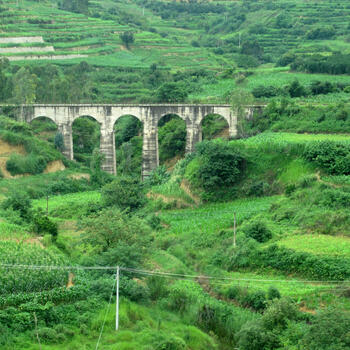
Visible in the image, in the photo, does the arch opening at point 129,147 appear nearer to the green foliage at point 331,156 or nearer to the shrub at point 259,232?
the green foliage at point 331,156

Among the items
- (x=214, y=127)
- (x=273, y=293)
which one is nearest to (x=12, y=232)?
(x=273, y=293)

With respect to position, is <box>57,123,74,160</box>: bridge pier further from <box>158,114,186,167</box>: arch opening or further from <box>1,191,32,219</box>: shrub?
<box>1,191,32,219</box>: shrub

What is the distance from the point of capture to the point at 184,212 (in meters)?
47.5

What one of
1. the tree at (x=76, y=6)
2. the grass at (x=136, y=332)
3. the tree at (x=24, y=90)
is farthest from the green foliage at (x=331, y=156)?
the tree at (x=76, y=6)

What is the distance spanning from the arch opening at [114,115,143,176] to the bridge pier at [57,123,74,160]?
5044mm

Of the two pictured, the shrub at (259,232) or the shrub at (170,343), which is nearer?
the shrub at (170,343)

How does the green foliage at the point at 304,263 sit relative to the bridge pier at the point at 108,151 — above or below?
below

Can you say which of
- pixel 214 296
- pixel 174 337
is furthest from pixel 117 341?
pixel 214 296

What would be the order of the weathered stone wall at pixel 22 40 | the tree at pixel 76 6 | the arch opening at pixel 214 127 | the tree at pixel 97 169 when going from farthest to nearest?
the tree at pixel 76 6 < the weathered stone wall at pixel 22 40 < the arch opening at pixel 214 127 < the tree at pixel 97 169

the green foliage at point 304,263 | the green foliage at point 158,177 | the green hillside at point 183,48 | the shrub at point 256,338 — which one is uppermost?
the green hillside at point 183,48

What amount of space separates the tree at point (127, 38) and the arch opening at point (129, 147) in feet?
93.1

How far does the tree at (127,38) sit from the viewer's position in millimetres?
103375

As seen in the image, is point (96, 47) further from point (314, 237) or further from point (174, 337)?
point (174, 337)

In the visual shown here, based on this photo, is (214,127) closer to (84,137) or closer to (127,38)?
(84,137)
